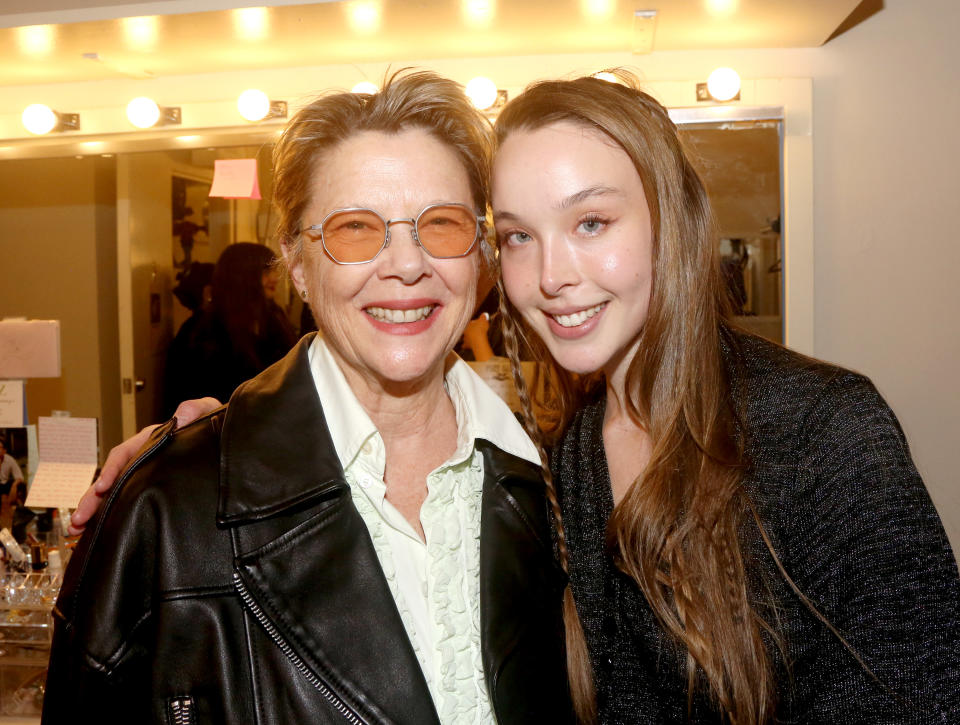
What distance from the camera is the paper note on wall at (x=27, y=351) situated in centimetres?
241

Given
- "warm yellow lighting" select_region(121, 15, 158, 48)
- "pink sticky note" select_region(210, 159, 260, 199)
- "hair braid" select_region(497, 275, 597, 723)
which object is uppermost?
"warm yellow lighting" select_region(121, 15, 158, 48)

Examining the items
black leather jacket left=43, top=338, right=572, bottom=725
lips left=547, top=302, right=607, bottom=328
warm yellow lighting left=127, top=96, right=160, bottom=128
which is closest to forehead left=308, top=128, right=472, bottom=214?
lips left=547, top=302, right=607, bottom=328

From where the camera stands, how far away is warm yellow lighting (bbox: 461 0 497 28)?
1786 mm

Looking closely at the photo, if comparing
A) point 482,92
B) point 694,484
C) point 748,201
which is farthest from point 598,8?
point 694,484

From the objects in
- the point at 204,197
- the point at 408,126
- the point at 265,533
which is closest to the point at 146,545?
the point at 265,533

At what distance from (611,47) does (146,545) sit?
1650 mm

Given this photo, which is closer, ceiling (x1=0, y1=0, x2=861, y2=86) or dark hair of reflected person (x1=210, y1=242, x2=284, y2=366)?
ceiling (x1=0, y1=0, x2=861, y2=86)

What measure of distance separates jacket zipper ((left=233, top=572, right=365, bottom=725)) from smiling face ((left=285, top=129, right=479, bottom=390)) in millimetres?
384

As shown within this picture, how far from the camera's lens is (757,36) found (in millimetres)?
2064

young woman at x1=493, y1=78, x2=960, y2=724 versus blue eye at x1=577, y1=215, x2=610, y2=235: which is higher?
blue eye at x1=577, y1=215, x2=610, y2=235

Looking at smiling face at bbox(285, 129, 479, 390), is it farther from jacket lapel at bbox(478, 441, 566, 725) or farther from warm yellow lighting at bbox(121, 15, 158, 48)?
warm yellow lighting at bbox(121, 15, 158, 48)

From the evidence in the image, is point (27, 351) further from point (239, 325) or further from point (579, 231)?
point (579, 231)

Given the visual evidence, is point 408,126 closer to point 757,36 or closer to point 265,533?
point 265,533

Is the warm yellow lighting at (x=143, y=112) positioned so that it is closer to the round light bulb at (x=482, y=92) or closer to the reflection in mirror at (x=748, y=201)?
the round light bulb at (x=482, y=92)
